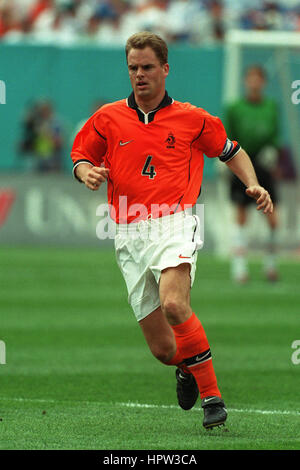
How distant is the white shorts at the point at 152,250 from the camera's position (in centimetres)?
621

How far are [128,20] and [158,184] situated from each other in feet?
57.7

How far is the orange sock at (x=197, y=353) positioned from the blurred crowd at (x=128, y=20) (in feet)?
56.8

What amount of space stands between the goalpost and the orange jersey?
1199cm

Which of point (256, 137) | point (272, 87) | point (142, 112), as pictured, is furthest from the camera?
point (272, 87)

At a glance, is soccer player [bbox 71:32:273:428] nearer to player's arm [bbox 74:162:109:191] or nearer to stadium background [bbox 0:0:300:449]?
player's arm [bbox 74:162:109:191]

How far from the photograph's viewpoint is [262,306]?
12.8 metres

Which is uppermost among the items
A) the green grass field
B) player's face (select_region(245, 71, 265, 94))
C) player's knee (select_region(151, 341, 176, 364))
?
player's face (select_region(245, 71, 265, 94))

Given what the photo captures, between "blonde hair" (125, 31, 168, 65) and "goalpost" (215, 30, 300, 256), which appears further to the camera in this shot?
"goalpost" (215, 30, 300, 256)

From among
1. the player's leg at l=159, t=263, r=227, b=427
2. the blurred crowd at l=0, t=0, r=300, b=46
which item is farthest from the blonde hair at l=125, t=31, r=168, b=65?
the blurred crowd at l=0, t=0, r=300, b=46

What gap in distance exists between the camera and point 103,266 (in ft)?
56.4

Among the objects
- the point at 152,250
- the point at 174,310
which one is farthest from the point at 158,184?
the point at 174,310

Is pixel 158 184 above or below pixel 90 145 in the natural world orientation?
below

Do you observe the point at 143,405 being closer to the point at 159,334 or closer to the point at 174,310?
the point at 159,334

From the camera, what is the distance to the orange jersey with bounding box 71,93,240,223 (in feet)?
21.0
